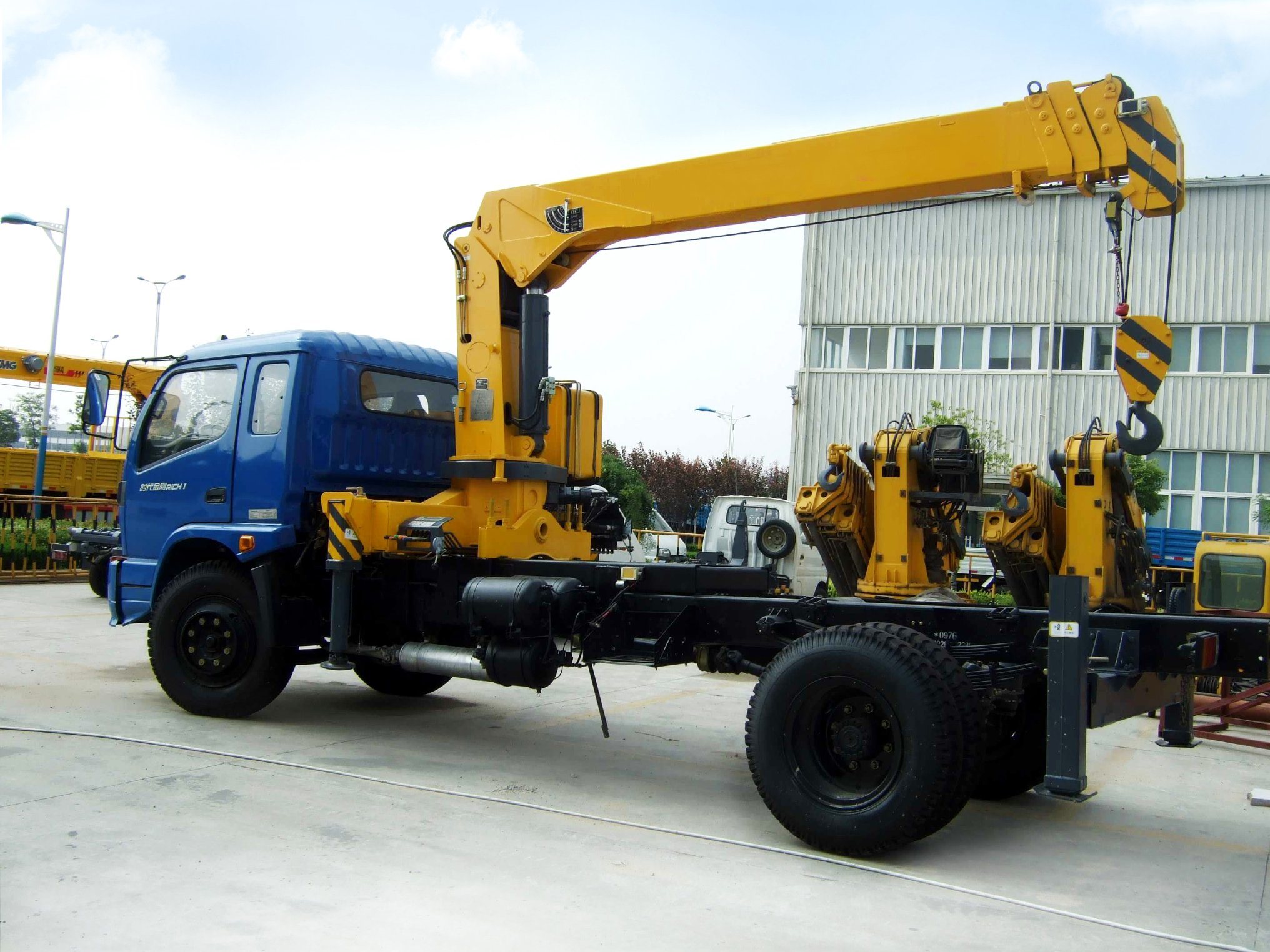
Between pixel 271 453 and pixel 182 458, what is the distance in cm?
99

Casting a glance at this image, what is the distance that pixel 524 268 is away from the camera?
7891mm

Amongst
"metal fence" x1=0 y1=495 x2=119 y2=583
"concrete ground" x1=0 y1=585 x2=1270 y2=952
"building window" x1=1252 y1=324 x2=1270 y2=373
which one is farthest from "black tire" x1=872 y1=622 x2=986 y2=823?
"building window" x1=1252 y1=324 x2=1270 y2=373

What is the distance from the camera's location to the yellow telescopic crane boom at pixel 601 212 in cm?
609

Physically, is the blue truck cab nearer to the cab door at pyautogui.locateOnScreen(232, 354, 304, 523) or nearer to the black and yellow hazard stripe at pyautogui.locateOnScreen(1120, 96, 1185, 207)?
the cab door at pyautogui.locateOnScreen(232, 354, 304, 523)

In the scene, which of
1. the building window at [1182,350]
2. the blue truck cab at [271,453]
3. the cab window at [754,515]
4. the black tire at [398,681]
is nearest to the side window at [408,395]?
the blue truck cab at [271,453]

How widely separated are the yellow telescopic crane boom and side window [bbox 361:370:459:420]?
0.62 m

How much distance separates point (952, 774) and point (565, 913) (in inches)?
75.5

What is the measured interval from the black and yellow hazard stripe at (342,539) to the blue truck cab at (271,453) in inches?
21.4

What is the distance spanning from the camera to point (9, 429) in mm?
67750

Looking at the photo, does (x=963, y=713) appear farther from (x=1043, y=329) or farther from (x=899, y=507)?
(x=1043, y=329)

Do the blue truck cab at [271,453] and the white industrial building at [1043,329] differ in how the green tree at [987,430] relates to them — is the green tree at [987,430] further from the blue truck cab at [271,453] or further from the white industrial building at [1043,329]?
the blue truck cab at [271,453]

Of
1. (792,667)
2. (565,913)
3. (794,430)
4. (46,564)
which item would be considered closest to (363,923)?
(565,913)

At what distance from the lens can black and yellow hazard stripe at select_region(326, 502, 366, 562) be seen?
7.46 m

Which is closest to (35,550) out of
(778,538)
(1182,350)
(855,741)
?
(778,538)
